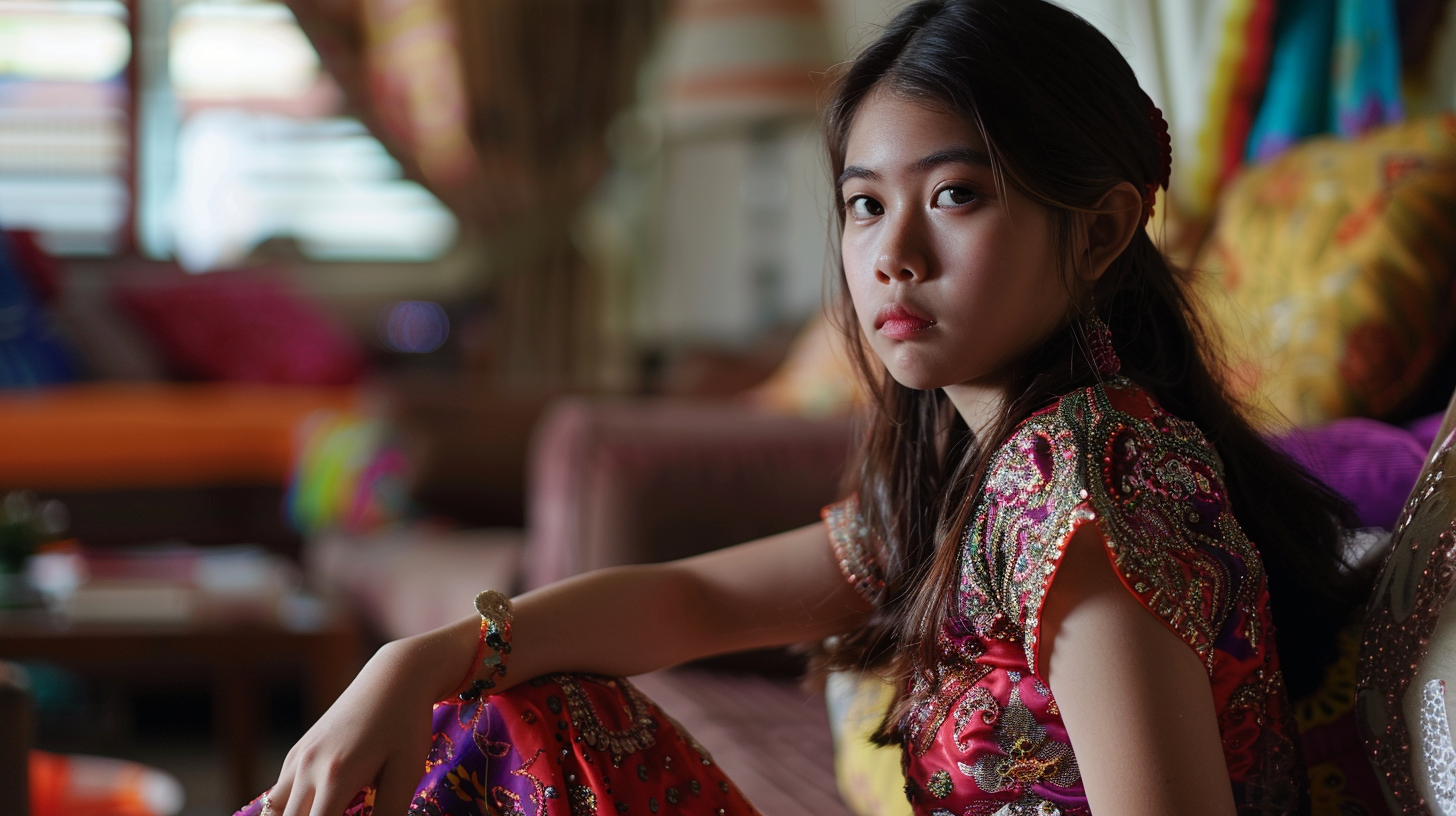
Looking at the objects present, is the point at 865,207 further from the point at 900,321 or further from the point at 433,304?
the point at 433,304

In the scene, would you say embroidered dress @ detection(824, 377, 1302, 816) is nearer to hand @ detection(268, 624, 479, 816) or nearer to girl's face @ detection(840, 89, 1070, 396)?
girl's face @ detection(840, 89, 1070, 396)

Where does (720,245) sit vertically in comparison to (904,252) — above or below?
below

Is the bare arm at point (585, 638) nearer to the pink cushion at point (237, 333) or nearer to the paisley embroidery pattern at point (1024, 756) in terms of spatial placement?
the paisley embroidery pattern at point (1024, 756)

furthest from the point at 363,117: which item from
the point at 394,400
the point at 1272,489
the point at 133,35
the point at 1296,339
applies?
the point at 1272,489

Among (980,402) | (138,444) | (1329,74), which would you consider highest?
(1329,74)

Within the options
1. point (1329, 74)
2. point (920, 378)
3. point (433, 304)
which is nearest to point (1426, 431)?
point (920, 378)

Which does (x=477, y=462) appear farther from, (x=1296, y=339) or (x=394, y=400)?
(x=1296, y=339)

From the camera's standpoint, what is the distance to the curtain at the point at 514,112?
4387 millimetres

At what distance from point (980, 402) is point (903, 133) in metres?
0.16

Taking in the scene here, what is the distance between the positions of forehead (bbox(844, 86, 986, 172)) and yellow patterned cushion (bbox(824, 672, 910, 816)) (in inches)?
13.2

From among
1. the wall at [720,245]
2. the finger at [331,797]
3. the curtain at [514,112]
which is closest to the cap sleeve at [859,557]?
A: the finger at [331,797]

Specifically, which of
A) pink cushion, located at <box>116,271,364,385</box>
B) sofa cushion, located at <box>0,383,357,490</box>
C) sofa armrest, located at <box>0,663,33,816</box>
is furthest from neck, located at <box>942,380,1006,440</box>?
pink cushion, located at <box>116,271,364,385</box>

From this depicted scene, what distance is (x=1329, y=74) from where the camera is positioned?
63.2 inches

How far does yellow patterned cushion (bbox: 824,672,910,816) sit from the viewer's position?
34.1 inches
